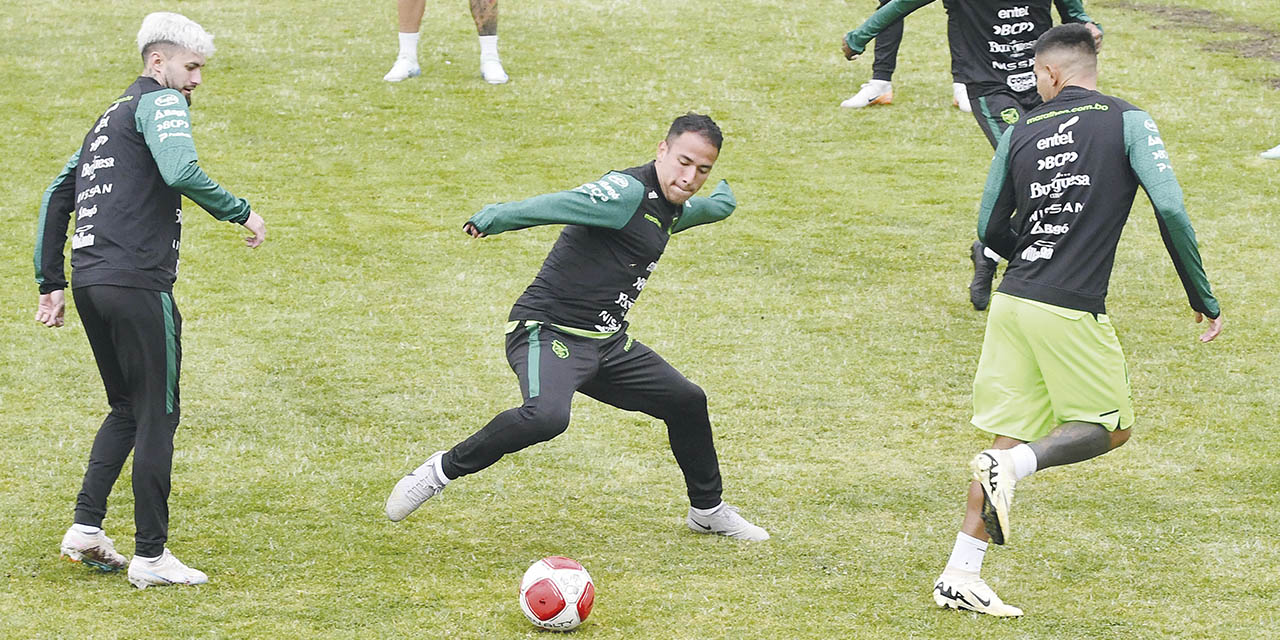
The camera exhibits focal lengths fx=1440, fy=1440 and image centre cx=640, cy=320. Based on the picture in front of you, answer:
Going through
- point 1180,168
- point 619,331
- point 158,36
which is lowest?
point 1180,168

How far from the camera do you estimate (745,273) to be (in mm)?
11039

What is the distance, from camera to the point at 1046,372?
578 centimetres

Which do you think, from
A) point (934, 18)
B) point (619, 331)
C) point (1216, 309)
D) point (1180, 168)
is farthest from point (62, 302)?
point (934, 18)

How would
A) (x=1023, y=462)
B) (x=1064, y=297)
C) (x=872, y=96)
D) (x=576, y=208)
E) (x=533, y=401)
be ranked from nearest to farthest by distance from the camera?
1. (x=1023, y=462)
2. (x=1064, y=297)
3. (x=576, y=208)
4. (x=533, y=401)
5. (x=872, y=96)

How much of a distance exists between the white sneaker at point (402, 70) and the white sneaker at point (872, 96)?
4.58 m

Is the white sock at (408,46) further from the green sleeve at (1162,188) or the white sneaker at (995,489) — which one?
the white sneaker at (995,489)

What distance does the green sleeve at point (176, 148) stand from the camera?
5711 millimetres

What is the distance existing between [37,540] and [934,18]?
46.5 feet

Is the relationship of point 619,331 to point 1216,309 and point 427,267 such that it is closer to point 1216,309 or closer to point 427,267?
point 1216,309

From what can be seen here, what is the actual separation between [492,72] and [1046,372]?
1051 centimetres

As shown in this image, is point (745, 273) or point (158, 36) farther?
point (745, 273)

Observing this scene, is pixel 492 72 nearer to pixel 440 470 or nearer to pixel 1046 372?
pixel 440 470

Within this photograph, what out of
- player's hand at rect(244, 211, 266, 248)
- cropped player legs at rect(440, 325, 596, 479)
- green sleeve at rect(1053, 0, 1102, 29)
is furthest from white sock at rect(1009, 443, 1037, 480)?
green sleeve at rect(1053, 0, 1102, 29)

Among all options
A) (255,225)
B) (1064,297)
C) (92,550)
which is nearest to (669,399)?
(1064,297)
